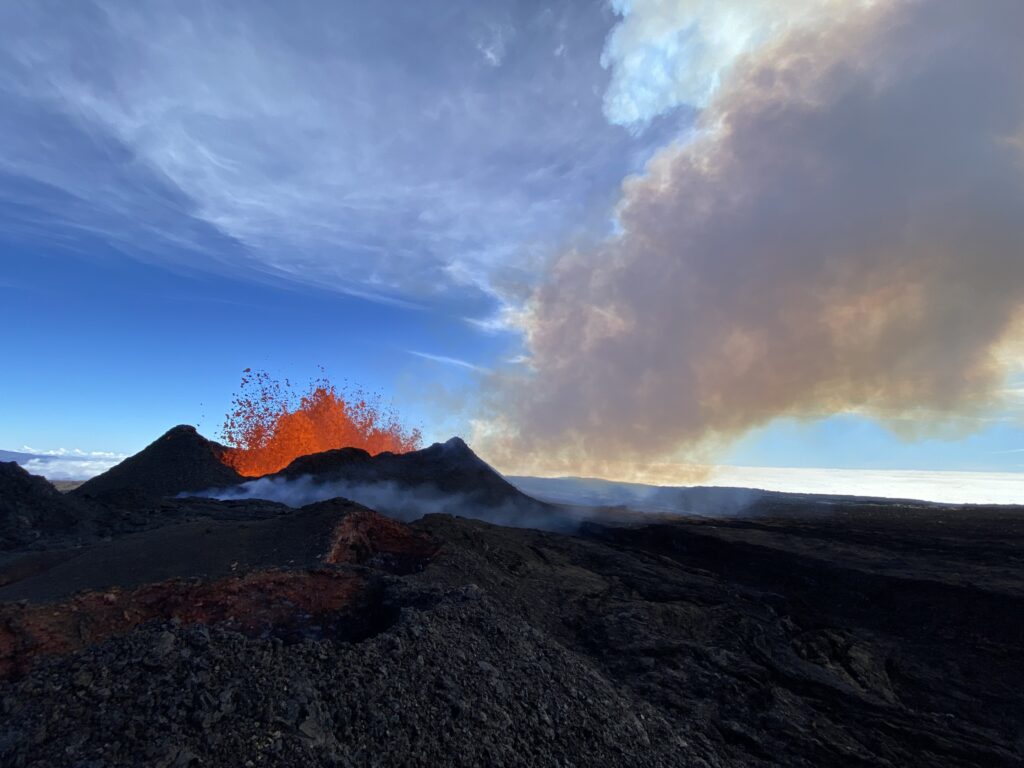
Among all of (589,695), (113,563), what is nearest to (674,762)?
(589,695)

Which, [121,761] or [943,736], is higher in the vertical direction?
[121,761]

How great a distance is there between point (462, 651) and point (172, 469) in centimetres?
2769

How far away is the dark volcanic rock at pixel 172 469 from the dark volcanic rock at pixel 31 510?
33.4ft

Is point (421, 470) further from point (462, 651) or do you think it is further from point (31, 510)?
point (462, 651)

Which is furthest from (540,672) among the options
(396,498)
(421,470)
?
(421,470)

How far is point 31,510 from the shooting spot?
1534cm

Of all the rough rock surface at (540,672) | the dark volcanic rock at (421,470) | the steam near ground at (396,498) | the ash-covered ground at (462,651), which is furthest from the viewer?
the dark volcanic rock at (421,470)

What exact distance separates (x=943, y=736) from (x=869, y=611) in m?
6.87

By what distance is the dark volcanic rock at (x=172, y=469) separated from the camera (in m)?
27.4

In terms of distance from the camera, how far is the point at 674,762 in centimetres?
587

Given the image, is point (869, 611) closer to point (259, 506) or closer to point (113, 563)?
point (113, 563)

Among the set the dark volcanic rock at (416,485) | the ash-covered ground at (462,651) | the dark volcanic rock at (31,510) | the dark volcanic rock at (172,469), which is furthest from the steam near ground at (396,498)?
the ash-covered ground at (462,651)

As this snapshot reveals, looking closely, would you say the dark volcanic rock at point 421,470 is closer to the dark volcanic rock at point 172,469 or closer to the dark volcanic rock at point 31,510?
the dark volcanic rock at point 172,469

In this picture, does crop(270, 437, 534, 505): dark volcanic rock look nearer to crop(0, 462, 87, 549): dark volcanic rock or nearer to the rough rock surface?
crop(0, 462, 87, 549): dark volcanic rock
